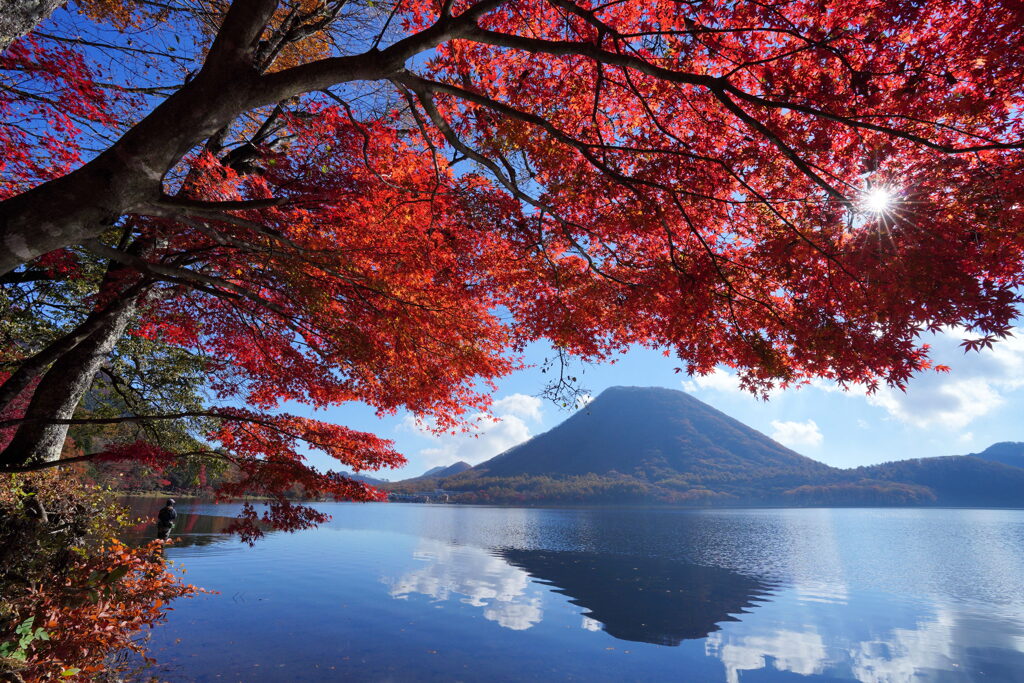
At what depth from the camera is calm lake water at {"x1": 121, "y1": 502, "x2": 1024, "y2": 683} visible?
7961 millimetres

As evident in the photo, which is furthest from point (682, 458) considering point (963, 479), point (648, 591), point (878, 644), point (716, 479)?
point (878, 644)

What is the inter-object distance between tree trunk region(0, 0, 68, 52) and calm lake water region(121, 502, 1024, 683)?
299 inches

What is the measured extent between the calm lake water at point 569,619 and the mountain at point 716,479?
122706mm

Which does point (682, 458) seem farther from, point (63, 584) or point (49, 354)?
point (49, 354)

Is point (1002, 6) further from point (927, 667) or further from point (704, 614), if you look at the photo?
point (704, 614)

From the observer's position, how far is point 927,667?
29.8 feet

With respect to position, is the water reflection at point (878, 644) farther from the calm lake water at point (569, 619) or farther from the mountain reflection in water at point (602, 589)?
the mountain reflection in water at point (602, 589)

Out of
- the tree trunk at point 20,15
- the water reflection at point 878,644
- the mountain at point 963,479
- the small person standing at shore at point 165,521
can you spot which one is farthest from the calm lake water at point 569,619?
the mountain at point 963,479

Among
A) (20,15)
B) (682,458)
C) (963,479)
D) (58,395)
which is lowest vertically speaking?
(963,479)

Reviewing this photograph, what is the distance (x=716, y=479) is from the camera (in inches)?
6186

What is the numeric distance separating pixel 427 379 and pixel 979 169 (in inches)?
308

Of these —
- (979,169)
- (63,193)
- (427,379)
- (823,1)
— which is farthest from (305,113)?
(979,169)

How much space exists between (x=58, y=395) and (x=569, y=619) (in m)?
10.9

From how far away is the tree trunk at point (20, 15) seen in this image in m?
3.63
